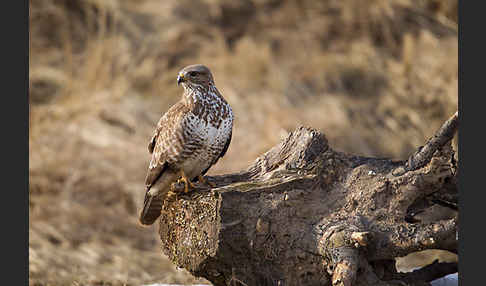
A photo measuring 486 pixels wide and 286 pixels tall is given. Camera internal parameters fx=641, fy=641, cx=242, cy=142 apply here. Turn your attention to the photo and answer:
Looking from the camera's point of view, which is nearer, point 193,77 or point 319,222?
point 319,222

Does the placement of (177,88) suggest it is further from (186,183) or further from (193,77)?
(186,183)

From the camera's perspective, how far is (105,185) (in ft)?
23.7

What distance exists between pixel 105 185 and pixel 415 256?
3.44 meters

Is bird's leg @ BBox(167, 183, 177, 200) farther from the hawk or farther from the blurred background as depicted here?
the blurred background

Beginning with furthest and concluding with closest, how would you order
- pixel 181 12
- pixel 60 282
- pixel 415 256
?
pixel 181 12 → pixel 415 256 → pixel 60 282

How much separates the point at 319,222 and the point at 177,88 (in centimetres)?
531

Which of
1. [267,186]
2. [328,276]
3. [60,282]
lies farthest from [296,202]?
[60,282]

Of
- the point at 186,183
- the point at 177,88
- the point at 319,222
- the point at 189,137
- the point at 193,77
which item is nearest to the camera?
the point at 319,222

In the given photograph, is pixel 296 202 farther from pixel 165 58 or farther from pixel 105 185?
pixel 165 58

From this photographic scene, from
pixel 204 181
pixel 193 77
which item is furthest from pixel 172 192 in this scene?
pixel 193 77

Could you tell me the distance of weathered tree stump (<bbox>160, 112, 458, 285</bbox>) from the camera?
122 inches

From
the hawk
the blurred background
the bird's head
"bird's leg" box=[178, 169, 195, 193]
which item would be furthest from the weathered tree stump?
the blurred background

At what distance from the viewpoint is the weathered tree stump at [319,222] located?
3.10 metres

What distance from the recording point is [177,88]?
8281 millimetres
